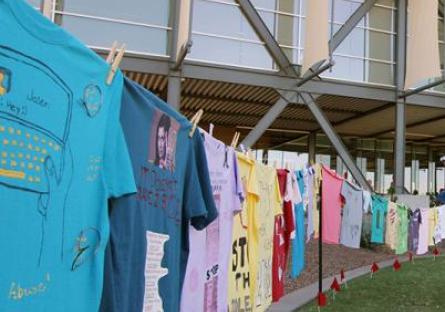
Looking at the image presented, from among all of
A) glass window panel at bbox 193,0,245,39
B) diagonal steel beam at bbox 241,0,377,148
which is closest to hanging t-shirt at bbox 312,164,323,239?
diagonal steel beam at bbox 241,0,377,148

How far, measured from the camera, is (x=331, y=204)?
776 cm

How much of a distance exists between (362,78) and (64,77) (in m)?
17.0

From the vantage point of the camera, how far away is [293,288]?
34.5ft

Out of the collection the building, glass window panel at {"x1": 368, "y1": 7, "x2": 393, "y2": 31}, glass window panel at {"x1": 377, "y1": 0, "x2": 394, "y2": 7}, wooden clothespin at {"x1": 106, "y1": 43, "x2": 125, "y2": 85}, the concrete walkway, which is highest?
glass window panel at {"x1": 377, "y1": 0, "x2": 394, "y2": 7}

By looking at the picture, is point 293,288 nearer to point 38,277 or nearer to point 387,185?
point 38,277

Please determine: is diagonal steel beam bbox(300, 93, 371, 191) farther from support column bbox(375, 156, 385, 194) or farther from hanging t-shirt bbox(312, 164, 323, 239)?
support column bbox(375, 156, 385, 194)

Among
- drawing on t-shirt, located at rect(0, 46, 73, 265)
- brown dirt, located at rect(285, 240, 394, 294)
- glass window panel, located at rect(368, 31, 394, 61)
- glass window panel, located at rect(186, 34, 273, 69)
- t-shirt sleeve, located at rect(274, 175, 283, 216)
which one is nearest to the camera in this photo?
drawing on t-shirt, located at rect(0, 46, 73, 265)

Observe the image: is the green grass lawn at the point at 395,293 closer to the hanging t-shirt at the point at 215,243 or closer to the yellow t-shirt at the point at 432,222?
the yellow t-shirt at the point at 432,222

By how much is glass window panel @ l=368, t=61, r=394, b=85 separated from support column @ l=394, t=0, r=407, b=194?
22 cm

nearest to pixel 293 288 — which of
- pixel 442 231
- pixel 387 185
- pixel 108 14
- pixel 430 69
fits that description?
pixel 442 231

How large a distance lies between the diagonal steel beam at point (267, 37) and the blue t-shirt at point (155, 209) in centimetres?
1337

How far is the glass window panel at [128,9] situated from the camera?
1497cm

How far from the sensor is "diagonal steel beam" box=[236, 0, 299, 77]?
54.5 ft

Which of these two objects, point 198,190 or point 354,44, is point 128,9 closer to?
point 354,44
